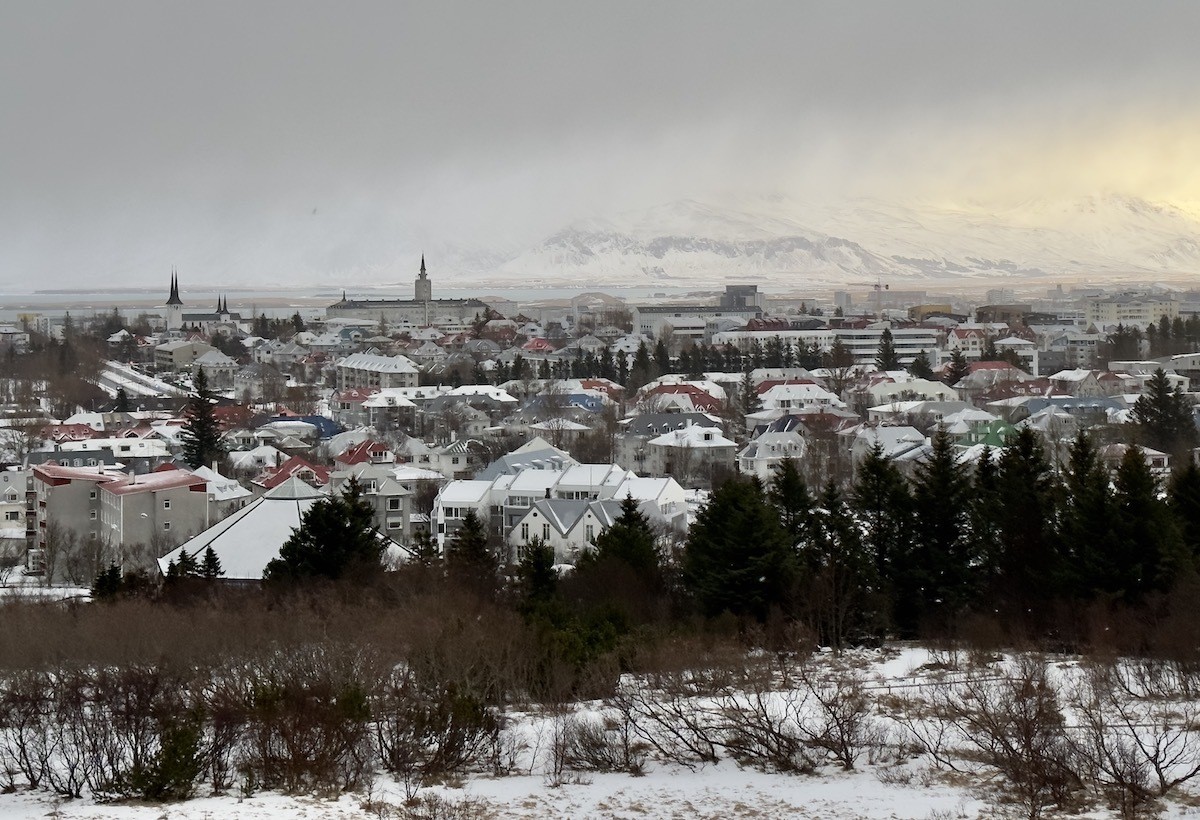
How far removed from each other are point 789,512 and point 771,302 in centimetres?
10698

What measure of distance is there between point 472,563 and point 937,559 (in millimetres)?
4453

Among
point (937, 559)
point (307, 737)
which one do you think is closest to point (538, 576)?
point (937, 559)

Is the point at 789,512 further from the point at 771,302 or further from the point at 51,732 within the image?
the point at 771,302

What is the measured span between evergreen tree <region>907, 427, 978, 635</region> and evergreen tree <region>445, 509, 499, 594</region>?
383 cm

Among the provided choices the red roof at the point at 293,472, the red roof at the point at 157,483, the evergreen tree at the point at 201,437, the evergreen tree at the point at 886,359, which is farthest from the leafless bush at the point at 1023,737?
the evergreen tree at the point at 886,359

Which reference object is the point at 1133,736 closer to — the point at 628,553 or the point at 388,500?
the point at 628,553

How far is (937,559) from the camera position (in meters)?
14.0

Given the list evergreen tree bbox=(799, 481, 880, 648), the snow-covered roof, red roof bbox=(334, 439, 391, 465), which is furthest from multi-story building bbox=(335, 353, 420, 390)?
evergreen tree bbox=(799, 481, 880, 648)

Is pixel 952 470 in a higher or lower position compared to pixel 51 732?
higher

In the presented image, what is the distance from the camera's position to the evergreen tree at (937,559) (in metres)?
13.9

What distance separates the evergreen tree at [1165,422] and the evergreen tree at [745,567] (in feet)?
71.6

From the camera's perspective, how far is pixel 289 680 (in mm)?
9164

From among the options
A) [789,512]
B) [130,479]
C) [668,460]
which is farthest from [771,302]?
[789,512]

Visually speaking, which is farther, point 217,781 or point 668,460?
point 668,460
